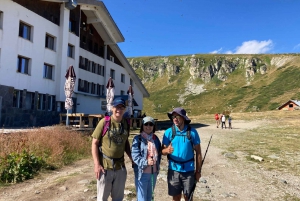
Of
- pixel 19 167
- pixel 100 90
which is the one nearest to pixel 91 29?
pixel 100 90

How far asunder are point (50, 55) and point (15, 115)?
6.11 metres

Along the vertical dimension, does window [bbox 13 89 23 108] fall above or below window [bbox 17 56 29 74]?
below

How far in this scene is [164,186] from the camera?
6.78 metres

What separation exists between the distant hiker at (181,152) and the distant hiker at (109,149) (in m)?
0.75

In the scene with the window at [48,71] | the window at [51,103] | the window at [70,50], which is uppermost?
the window at [70,50]

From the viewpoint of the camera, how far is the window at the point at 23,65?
18619 millimetres

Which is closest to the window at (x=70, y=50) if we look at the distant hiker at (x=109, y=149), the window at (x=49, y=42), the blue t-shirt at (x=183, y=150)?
the window at (x=49, y=42)

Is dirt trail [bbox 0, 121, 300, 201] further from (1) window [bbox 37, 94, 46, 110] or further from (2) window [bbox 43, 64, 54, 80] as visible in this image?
(2) window [bbox 43, 64, 54, 80]

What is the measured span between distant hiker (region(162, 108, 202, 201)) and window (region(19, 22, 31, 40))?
59.5 ft

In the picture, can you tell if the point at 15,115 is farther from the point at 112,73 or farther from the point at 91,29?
the point at 112,73

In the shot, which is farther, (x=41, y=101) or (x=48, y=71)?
(x=48, y=71)

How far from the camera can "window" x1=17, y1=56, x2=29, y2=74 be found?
61.1ft

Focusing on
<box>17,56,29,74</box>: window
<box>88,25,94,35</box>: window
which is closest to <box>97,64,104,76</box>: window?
<box>88,25,94,35</box>: window

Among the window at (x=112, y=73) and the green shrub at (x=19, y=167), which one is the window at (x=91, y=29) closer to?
the window at (x=112, y=73)
